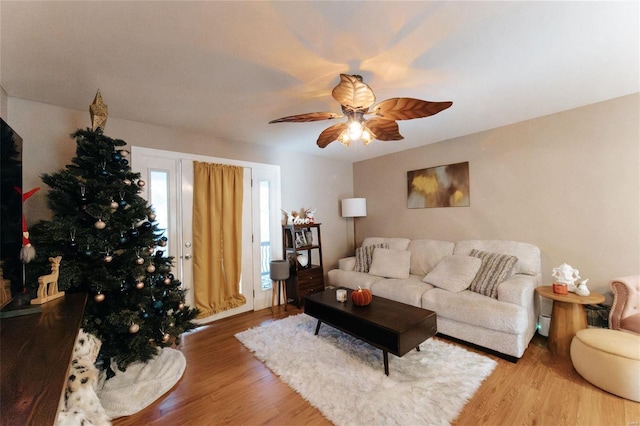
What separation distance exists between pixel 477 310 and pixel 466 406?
94 centimetres

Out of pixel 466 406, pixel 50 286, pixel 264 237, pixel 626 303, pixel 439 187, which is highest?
pixel 439 187

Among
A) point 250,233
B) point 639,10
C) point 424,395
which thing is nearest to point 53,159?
point 250,233

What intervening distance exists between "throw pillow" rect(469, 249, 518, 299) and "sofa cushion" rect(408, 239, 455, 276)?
1.93 feet

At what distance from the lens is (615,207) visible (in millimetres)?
2557

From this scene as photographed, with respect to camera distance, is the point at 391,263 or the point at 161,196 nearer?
the point at 161,196

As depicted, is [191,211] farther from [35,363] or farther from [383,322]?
[383,322]

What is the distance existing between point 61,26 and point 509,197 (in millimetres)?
4339

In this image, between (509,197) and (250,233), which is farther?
(250,233)

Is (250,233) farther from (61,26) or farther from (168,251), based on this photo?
(61,26)

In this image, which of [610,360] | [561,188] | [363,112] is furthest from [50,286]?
[561,188]

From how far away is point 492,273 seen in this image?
2.79 meters

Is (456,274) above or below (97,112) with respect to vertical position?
below

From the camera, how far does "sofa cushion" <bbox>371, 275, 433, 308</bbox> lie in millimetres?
2938

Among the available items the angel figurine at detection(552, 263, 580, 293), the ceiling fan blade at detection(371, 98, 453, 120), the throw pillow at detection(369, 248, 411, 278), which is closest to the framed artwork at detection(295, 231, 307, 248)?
the throw pillow at detection(369, 248, 411, 278)
